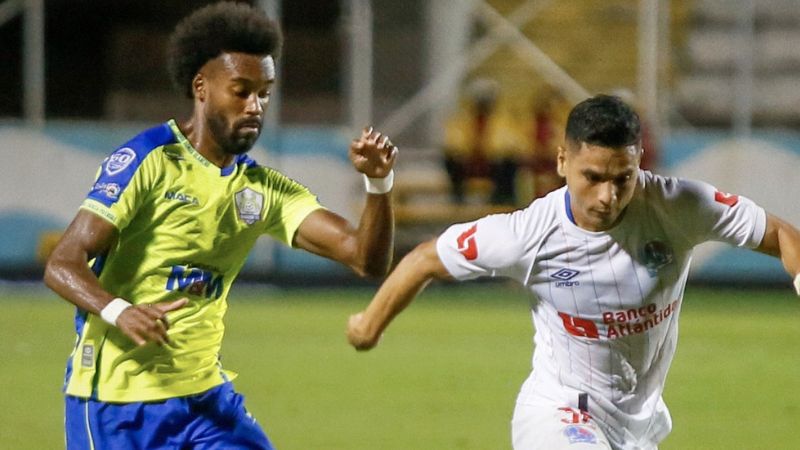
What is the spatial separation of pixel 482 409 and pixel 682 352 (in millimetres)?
3717

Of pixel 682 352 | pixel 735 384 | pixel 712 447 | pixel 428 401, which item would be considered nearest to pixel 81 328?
pixel 712 447

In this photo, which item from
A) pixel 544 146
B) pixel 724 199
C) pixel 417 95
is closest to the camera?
pixel 724 199

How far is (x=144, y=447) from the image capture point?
196 inches

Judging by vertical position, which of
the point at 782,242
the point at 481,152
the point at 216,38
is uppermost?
the point at 216,38

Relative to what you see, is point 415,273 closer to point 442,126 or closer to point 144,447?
point 144,447

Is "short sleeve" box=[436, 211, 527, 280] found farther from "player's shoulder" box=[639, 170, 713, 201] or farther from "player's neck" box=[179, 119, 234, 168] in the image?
"player's neck" box=[179, 119, 234, 168]

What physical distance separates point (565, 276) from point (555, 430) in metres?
0.56

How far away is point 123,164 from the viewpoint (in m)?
5.08

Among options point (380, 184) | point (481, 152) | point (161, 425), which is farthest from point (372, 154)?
point (481, 152)

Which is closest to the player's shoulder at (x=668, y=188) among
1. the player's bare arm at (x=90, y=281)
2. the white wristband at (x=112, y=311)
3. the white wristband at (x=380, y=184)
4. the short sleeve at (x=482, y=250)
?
the short sleeve at (x=482, y=250)

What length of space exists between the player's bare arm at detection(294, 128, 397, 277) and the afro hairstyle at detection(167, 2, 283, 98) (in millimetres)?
535

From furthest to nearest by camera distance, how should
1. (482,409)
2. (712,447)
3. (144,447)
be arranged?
1. (482,409)
2. (712,447)
3. (144,447)

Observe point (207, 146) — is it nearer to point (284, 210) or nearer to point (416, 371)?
point (284, 210)

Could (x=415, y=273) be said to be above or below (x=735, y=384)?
above
